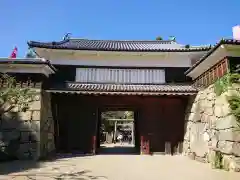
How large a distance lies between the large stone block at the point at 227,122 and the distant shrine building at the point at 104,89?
1924 mm

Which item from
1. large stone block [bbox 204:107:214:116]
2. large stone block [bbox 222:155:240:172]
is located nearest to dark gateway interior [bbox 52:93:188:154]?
large stone block [bbox 204:107:214:116]

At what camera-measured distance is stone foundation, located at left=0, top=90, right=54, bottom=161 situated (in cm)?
955

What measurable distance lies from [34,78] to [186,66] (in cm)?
725

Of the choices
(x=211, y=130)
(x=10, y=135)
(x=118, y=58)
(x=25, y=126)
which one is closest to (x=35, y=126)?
(x=25, y=126)

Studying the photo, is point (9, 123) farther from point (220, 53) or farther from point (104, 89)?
point (220, 53)

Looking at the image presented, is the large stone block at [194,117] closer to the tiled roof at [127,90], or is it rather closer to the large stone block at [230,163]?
the tiled roof at [127,90]

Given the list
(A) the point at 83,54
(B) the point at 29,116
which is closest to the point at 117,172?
(B) the point at 29,116

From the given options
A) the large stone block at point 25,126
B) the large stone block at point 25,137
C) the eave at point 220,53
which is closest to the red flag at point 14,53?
the large stone block at point 25,126

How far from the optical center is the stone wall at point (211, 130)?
7348mm

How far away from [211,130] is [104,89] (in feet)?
15.5

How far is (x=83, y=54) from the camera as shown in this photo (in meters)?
12.8

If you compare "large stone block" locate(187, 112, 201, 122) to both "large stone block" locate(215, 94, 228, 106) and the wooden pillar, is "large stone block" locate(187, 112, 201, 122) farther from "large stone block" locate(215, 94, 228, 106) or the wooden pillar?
the wooden pillar

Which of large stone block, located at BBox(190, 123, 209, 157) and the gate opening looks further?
Result: the gate opening

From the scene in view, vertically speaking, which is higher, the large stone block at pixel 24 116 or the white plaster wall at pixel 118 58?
the white plaster wall at pixel 118 58
